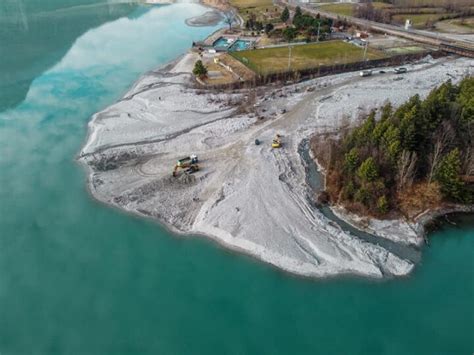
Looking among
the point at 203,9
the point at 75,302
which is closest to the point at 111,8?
the point at 203,9

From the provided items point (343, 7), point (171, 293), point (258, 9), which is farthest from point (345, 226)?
point (258, 9)

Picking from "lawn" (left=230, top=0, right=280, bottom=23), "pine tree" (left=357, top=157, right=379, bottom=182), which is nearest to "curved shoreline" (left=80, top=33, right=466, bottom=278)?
"pine tree" (left=357, top=157, right=379, bottom=182)

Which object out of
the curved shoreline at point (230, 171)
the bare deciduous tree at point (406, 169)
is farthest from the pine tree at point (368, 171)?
the curved shoreline at point (230, 171)

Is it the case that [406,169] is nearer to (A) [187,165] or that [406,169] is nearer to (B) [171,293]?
(A) [187,165]

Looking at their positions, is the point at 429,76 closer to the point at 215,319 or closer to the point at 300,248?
the point at 300,248

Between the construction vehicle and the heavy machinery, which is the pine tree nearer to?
the construction vehicle

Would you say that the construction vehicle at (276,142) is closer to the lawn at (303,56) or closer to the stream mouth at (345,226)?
the stream mouth at (345,226)
